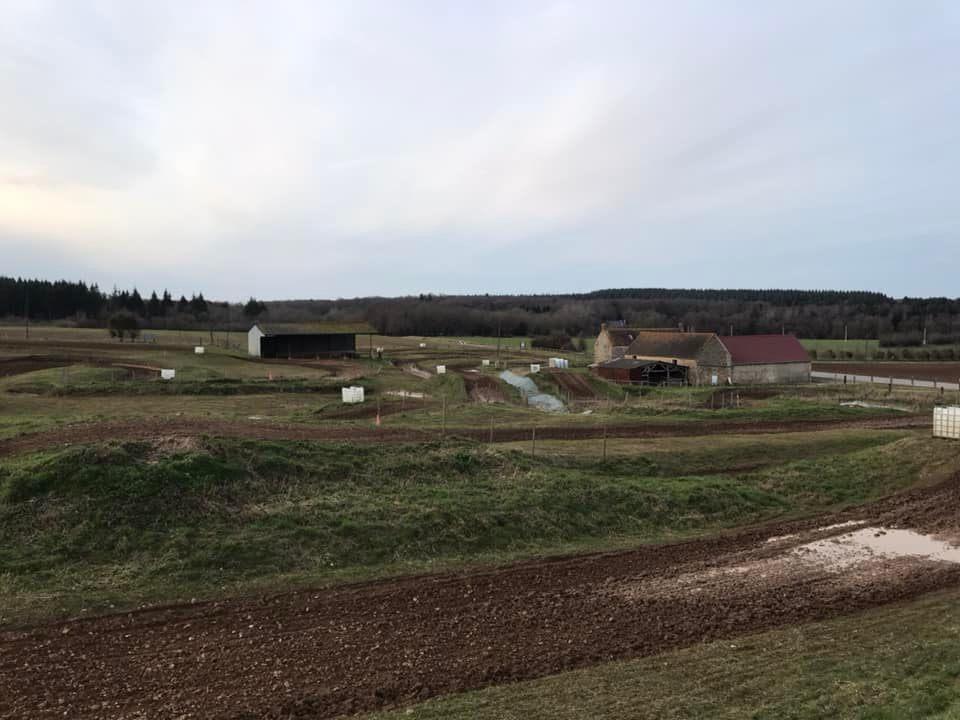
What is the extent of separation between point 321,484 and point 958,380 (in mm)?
70596

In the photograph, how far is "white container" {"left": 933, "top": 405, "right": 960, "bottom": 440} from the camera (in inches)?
1028

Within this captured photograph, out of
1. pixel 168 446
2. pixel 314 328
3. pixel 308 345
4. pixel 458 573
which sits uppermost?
pixel 314 328

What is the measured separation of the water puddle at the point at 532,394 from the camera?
44.4 meters

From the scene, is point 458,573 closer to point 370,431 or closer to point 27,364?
point 370,431

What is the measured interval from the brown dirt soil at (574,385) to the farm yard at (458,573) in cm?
2288

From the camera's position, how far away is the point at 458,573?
13367mm

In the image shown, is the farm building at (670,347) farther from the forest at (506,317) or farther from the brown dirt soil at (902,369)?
the forest at (506,317)

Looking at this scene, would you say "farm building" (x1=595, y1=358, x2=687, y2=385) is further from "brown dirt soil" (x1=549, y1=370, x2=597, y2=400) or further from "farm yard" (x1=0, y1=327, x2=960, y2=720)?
"farm yard" (x1=0, y1=327, x2=960, y2=720)

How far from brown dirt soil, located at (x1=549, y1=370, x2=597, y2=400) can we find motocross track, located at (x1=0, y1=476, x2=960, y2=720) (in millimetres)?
34912

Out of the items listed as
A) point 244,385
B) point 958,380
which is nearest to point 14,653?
point 244,385

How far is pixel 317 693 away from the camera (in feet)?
28.1

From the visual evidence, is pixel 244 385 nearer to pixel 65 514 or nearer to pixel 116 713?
pixel 65 514

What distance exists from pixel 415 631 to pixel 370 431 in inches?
625

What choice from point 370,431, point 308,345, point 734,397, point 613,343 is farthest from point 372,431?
point 613,343
